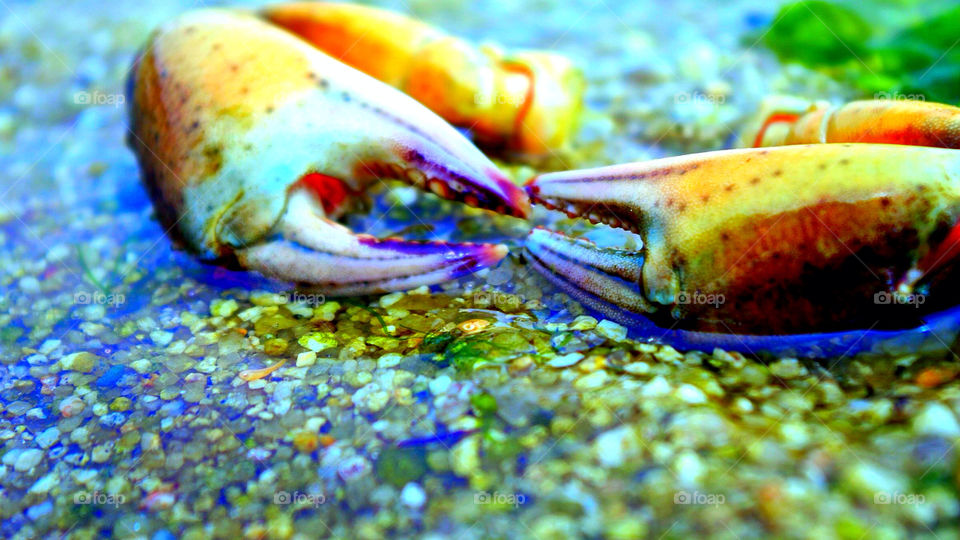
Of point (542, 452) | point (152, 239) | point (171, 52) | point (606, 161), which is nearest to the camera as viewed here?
point (542, 452)

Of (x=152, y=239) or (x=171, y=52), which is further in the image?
(x=152, y=239)

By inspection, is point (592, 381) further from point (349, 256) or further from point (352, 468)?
point (349, 256)

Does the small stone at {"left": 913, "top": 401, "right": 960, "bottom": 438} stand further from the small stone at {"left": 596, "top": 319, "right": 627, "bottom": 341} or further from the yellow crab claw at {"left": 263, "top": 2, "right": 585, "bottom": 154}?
the yellow crab claw at {"left": 263, "top": 2, "right": 585, "bottom": 154}

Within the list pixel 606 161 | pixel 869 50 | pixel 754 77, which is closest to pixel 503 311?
pixel 606 161

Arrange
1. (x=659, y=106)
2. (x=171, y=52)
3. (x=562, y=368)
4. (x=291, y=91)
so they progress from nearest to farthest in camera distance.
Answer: (x=562, y=368) < (x=291, y=91) < (x=171, y=52) < (x=659, y=106)

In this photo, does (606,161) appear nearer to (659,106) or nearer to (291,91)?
(659,106)

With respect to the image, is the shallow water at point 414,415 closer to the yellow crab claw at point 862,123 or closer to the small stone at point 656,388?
the small stone at point 656,388

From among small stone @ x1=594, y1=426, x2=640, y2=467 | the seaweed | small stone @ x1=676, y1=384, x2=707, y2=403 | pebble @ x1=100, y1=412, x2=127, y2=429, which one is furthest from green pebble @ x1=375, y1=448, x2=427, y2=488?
the seaweed
